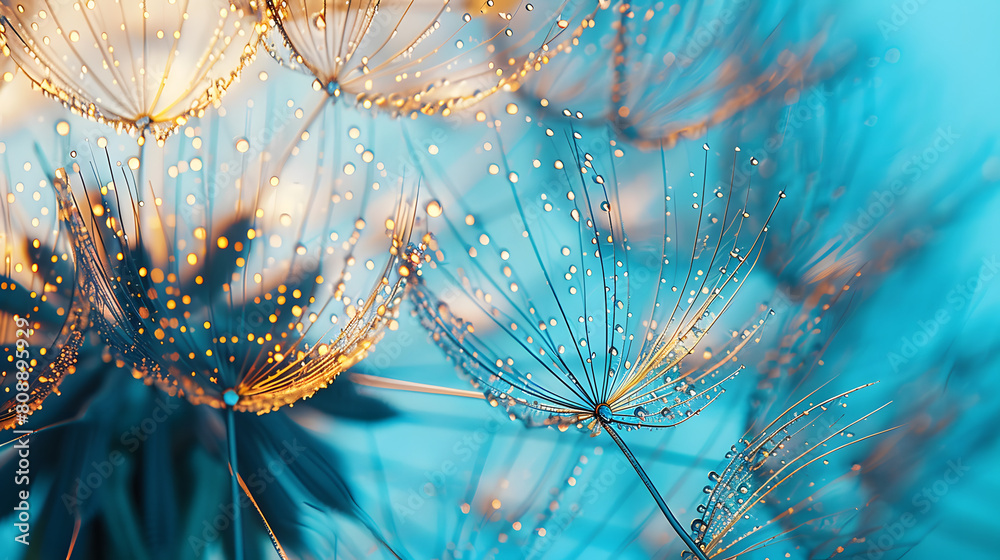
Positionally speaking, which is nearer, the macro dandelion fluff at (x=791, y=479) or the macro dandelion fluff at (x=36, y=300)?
the macro dandelion fluff at (x=36, y=300)

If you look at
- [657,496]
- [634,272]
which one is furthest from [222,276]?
[657,496]

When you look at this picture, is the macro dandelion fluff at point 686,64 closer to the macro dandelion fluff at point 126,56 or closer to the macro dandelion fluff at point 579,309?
the macro dandelion fluff at point 579,309

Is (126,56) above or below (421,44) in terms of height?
below

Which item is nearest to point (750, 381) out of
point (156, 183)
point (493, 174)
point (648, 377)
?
point (648, 377)

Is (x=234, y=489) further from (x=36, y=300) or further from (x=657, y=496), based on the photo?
A: (x=657, y=496)

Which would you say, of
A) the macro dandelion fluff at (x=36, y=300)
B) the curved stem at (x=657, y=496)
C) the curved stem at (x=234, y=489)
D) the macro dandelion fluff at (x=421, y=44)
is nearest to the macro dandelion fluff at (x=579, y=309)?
the curved stem at (x=657, y=496)

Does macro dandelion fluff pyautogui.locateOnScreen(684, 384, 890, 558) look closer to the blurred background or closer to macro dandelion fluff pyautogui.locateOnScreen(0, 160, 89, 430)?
the blurred background

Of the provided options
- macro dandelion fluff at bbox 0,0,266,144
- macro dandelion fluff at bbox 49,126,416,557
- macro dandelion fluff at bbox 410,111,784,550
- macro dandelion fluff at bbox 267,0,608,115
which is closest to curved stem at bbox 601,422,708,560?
macro dandelion fluff at bbox 410,111,784,550
